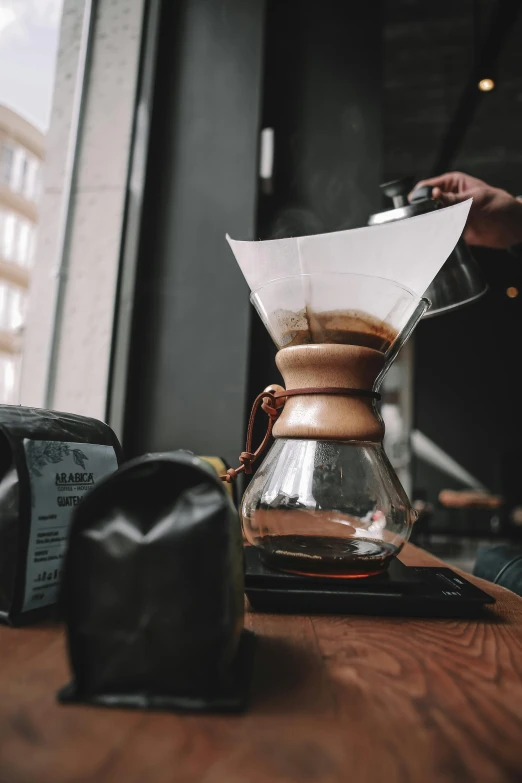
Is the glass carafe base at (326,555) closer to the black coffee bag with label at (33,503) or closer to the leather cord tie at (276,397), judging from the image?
A: the leather cord tie at (276,397)

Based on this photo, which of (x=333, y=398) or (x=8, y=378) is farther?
(x=8, y=378)

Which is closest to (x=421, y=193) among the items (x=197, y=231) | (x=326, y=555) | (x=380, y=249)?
(x=380, y=249)

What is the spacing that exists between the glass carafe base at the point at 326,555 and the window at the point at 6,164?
3.06 ft

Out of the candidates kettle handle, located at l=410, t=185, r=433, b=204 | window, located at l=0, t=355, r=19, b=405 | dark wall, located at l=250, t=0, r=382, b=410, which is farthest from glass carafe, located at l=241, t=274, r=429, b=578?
dark wall, located at l=250, t=0, r=382, b=410

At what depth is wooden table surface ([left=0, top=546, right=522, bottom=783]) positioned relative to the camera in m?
0.22

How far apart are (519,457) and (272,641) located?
251 inches

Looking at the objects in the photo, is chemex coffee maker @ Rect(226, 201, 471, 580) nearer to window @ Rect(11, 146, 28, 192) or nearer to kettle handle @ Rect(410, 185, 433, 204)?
kettle handle @ Rect(410, 185, 433, 204)

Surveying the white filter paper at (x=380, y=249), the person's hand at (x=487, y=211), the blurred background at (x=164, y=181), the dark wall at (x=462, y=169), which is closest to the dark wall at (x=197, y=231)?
the blurred background at (x=164, y=181)

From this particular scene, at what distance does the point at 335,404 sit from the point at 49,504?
0.27m

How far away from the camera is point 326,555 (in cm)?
Answer: 49

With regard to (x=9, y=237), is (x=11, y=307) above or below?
below

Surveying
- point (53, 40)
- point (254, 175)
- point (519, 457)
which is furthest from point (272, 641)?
point (519, 457)

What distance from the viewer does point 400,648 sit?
0.37 metres

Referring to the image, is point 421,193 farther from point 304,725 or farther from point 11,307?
point 11,307
